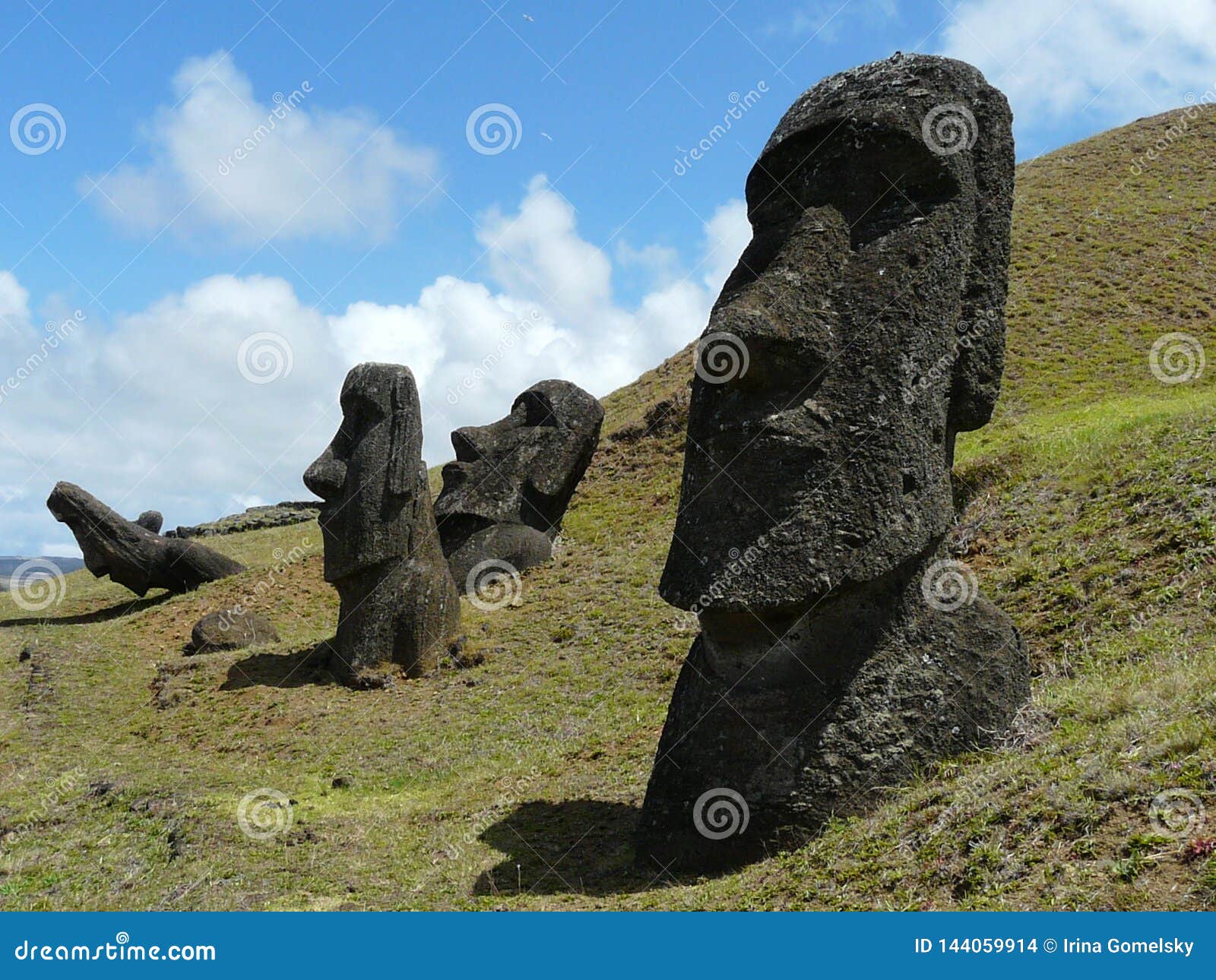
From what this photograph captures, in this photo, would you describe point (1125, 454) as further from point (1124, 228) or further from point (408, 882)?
point (1124, 228)

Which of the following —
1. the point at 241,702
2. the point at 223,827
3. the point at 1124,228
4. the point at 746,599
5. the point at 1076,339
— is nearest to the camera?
the point at 746,599

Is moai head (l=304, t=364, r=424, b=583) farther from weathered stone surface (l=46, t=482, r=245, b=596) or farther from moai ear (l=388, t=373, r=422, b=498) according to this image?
weathered stone surface (l=46, t=482, r=245, b=596)

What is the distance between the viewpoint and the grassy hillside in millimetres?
4867

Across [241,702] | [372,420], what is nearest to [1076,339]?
[372,420]

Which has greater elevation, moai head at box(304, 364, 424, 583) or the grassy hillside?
moai head at box(304, 364, 424, 583)

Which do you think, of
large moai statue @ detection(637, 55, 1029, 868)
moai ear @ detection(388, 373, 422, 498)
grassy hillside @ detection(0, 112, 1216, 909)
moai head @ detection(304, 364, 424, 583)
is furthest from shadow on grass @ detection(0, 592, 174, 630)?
large moai statue @ detection(637, 55, 1029, 868)

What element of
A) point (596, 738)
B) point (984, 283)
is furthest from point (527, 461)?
point (984, 283)

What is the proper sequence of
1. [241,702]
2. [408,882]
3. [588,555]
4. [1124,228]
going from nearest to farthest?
[408,882] → [241,702] → [588,555] → [1124,228]

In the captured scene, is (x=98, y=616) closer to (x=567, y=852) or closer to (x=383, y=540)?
(x=383, y=540)

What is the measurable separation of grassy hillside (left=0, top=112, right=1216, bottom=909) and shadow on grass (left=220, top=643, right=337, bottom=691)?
0.18ft

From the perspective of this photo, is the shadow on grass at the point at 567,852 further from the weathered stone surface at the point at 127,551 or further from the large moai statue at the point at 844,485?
the weathered stone surface at the point at 127,551

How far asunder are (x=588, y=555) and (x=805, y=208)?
11244 millimetres

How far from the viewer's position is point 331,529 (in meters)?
13.9

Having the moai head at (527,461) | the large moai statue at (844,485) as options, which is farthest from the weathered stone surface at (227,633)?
the large moai statue at (844,485)
